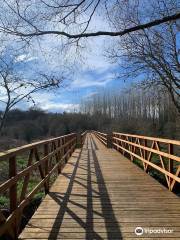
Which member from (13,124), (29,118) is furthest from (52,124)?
(13,124)

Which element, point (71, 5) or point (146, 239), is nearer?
point (146, 239)

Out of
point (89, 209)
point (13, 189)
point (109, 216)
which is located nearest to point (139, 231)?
point (109, 216)

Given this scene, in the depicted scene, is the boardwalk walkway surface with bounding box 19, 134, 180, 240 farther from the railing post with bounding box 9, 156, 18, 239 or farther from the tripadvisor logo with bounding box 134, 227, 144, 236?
the railing post with bounding box 9, 156, 18, 239

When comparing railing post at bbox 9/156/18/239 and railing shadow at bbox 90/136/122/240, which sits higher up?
railing post at bbox 9/156/18/239

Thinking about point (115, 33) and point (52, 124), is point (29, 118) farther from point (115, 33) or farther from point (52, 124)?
point (115, 33)

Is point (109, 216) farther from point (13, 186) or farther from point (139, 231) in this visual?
point (13, 186)

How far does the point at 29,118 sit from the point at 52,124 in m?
10.7

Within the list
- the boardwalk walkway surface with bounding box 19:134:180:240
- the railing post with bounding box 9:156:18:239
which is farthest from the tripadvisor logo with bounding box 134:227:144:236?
the railing post with bounding box 9:156:18:239

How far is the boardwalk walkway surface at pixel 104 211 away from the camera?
17.9ft

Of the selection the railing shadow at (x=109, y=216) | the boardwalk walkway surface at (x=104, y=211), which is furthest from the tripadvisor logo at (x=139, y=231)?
the railing shadow at (x=109, y=216)

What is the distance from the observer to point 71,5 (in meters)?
9.55

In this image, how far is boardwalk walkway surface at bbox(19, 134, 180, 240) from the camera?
215 inches

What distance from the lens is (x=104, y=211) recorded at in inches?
261

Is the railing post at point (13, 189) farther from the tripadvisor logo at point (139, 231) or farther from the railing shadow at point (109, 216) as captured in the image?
the tripadvisor logo at point (139, 231)
